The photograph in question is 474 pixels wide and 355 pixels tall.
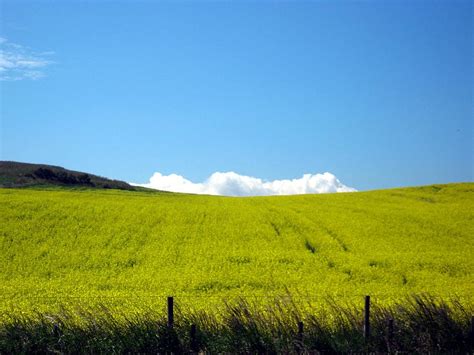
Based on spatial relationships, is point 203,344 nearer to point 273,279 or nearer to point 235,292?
point 235,292

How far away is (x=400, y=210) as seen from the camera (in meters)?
36.9

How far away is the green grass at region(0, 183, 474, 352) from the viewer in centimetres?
1692

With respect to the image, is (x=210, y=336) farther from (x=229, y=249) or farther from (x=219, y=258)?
(x=229, y=249)

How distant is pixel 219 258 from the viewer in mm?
23547

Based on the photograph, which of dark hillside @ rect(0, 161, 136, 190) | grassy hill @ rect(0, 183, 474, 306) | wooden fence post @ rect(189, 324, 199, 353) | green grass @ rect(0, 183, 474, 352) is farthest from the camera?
dark hillside @ rect(0, 161, 136, 190)

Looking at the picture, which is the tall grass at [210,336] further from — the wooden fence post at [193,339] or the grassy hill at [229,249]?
the grassy hill at [229,249]

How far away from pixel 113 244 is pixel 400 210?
67.0 feet

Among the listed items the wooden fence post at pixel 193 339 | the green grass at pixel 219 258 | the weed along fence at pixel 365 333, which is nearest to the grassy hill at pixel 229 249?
the green grass at pixel 219 258

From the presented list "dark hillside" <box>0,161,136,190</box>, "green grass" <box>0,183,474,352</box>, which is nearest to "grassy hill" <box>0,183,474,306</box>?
"green grass" <box>0,183,474,352</box>

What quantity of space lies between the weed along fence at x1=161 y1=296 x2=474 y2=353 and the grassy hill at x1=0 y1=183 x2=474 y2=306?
3750 mm

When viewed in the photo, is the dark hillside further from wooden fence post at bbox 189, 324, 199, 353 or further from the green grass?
wooden fence post at bbox 189, 324, 199, 353

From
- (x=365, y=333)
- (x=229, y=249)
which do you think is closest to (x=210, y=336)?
(x=365, y=333)

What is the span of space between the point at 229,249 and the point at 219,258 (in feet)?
5.48

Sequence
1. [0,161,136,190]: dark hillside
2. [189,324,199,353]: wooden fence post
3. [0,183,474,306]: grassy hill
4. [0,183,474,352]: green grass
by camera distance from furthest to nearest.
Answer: [0,161,136,190]: dark hillside < [0,183,474,306]: grassy hill < [0,183,474,352]: green grass < [189,324,199,353]: wooden fence post
